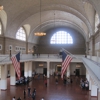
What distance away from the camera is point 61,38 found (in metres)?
38.2

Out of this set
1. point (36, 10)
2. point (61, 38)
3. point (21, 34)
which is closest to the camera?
point (36, 10)

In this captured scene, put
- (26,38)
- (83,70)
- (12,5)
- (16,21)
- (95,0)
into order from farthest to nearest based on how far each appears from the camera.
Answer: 1. (83,70)
2. (26,38)
3. (16,21)
4. (12,5)
5. (95,0)

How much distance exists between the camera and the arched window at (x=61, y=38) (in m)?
38.0

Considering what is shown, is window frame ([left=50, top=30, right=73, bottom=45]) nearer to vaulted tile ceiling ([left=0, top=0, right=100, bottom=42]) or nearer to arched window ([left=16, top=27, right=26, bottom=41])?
arched window ([left=16, top=27, right=26, bottom=41])

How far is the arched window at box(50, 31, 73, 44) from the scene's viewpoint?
38031mm

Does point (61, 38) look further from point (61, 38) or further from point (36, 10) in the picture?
point (36, 10)

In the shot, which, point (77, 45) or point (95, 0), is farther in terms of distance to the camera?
point (77, 45)

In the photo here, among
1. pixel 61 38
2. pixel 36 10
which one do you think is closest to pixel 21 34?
pixel 36 10

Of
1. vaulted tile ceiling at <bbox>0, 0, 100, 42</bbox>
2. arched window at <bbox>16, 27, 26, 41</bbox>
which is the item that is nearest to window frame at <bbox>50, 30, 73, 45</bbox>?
arched window at <bbox>16, 27, 26, 41</bbox>

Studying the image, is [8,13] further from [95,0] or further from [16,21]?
[95,0]

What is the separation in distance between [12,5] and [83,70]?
23486mm

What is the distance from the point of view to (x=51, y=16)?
93.1ft

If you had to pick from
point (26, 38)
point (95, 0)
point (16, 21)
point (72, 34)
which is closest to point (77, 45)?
point (72, 34)

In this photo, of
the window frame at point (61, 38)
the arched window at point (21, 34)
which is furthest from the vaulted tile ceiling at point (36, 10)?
the window frame at point (61, 38)
